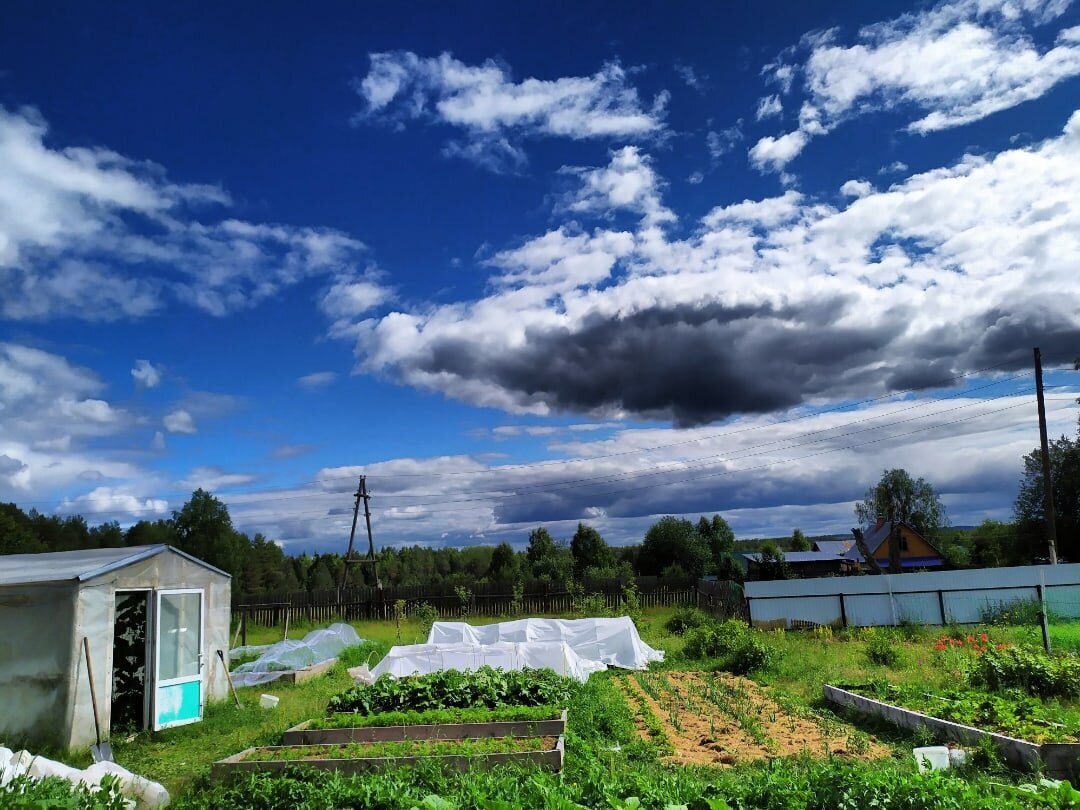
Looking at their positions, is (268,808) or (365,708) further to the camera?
(365,708)

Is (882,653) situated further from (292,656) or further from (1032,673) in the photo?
(292,656)

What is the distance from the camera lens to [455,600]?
96.9 feet

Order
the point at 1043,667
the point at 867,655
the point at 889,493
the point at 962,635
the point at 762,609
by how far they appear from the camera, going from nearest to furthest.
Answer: the point at 1043,667
the point at 867,655
the point at 962,635
the point at 762,609
the point at 889,493

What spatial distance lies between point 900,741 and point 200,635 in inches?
431

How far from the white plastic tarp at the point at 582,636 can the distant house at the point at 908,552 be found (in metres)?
30.2

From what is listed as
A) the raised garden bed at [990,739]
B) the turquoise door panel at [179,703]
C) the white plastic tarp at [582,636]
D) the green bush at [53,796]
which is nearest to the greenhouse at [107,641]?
the turquoise door panel at [179,703]

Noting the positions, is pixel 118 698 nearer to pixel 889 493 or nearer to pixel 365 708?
pixel 365 708

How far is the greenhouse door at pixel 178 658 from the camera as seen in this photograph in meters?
12.1

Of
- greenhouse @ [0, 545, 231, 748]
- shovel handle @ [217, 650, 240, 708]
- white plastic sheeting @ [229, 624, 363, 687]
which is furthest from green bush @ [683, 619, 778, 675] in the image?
greenhouse @ [0, 545, 231, 748]

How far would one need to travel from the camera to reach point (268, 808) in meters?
5.71

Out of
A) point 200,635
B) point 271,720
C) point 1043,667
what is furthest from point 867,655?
point 200,635

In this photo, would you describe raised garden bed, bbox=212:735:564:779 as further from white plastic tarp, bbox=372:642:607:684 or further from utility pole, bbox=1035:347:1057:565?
utility pole, bbox=1035:347:1057:565

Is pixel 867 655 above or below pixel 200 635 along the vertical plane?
below

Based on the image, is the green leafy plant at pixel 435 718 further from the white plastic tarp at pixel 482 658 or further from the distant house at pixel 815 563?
the distant house at pixel 815 563
